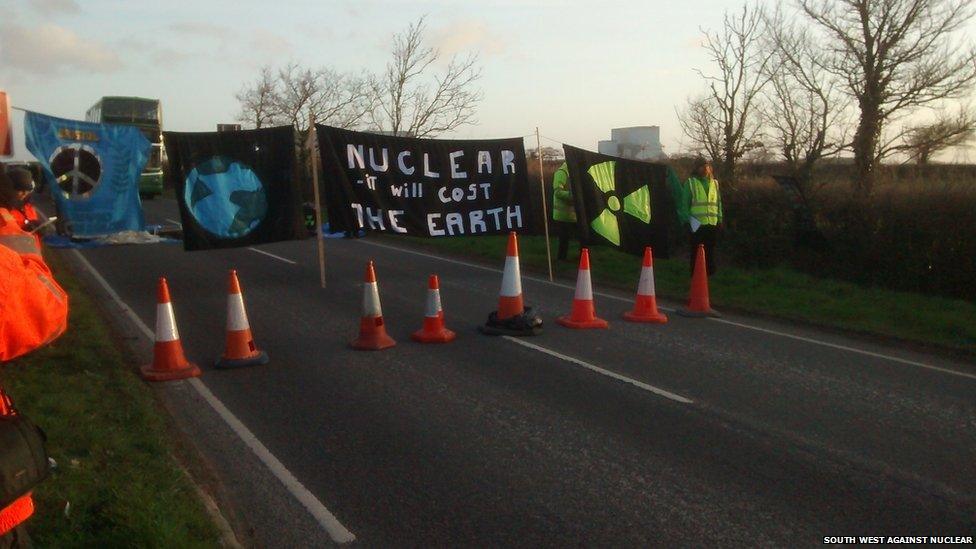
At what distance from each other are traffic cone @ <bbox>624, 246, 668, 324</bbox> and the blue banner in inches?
275

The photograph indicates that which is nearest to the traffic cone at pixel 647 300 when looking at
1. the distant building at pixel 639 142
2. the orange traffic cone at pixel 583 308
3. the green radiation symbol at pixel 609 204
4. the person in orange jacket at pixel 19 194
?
the orange traffic cone at pixel 583 308

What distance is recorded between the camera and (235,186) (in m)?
12.2

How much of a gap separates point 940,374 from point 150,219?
955 inches

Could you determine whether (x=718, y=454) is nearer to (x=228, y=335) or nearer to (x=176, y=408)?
(x=176, y=408)

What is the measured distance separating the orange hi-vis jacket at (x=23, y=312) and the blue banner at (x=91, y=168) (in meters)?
9.80

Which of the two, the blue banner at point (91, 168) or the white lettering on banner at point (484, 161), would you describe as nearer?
the blue banner at point (91, 168)

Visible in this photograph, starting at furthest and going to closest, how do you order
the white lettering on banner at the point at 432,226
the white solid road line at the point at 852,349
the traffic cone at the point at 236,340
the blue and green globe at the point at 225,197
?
the white lettering on banner at the point at 432,226
the blue and green globe at the point at 225,197
the white solid road line at the point at 852,349
the traffic cone at the point at 236,340

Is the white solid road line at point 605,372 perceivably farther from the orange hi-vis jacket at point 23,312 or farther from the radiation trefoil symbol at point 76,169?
the radiation trefoil symbol at point 76,169

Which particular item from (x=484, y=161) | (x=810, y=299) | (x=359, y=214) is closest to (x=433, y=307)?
(x=359, y=214)

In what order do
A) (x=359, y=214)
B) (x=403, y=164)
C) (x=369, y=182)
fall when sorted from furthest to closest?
(x=403, y=164) → (x=369, y=182) → (x=359, y=214)

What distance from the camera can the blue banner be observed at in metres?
11.5

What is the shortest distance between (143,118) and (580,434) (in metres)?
37.1

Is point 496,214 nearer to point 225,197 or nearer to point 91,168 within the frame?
point 225,197

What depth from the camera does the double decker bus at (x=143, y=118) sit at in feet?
125
